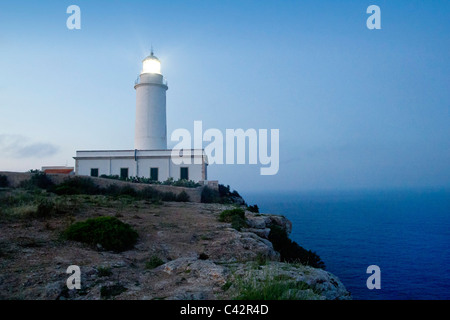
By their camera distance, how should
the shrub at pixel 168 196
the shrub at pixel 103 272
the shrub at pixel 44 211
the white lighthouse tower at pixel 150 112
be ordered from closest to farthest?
the shrub at pixel 103 272
the shrub at pixel 44 211
the shrub at pixel 168 196
the white lighthouse tower at pixel 150 112

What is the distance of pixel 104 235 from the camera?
6750 mm

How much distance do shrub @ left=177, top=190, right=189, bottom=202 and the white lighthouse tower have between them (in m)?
9.85

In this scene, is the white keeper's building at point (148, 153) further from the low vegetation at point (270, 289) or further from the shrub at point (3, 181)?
the low vegetation at point (270, 289)

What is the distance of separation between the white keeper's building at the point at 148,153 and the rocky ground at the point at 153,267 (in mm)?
15382

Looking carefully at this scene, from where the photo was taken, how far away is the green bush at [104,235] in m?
6.63

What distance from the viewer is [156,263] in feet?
18.2

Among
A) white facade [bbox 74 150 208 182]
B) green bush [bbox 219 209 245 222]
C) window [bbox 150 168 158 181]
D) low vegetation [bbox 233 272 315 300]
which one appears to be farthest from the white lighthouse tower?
low vegetation [bbox 233 272 315 300]

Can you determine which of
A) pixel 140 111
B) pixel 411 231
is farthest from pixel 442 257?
Result: pixel 140 111

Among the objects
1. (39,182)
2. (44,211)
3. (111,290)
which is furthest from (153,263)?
(39,182)

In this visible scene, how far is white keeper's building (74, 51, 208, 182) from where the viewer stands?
79.8 feet

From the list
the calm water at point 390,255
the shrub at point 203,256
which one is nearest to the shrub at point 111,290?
the shrub at point 203,256

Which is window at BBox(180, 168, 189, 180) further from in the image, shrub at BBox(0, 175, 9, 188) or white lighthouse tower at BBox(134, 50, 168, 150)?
shrub at BBox(0, 175, 9, 188)

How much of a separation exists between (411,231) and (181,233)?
4844 cm

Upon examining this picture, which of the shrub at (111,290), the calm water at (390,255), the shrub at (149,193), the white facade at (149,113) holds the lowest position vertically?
the calm water at (390,255)
